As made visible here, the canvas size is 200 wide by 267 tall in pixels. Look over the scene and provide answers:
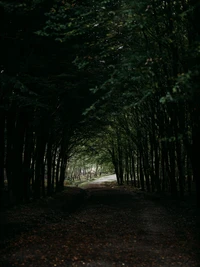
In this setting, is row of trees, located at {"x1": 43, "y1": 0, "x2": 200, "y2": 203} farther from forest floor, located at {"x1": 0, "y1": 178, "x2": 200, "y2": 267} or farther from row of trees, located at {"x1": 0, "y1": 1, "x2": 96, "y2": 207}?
forest floor, located at {"x1": 0, "y1": 178, "x2": 200, "y2": 267}

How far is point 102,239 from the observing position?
11.6 metres

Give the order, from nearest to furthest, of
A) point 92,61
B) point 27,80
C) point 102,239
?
1. point 102,239
2. point 27,80
3. point 92,61

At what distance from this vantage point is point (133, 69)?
470 inches

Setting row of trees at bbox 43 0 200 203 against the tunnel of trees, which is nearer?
row of trees at bbox 43 0 200 203

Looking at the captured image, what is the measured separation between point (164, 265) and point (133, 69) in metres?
7.11

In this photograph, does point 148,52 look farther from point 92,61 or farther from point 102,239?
point 102,239

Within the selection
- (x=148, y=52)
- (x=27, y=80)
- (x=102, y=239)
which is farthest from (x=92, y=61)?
(x=102, y=239)

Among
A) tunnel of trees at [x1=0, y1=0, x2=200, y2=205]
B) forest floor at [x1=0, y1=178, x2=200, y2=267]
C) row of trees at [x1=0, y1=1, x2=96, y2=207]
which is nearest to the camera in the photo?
forest floor at [x1=0, y1=178, x2=200, y2=267]

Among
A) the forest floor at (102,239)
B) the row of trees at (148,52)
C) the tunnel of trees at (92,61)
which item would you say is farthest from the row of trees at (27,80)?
the forest floor at (102,239)

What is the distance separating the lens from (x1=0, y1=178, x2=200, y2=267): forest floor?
8.94m

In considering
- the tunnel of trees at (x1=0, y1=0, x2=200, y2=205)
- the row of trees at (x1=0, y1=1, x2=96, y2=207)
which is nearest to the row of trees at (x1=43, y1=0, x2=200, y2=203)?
the tunnel of trees at (x1=0, y1=0, x2=200, y2=205)

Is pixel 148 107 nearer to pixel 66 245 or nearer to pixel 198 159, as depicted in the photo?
pixel 198 159

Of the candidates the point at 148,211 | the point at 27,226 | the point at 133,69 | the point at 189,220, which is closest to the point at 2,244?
the point at 27,226

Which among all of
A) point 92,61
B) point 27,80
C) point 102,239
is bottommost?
point 102,239
